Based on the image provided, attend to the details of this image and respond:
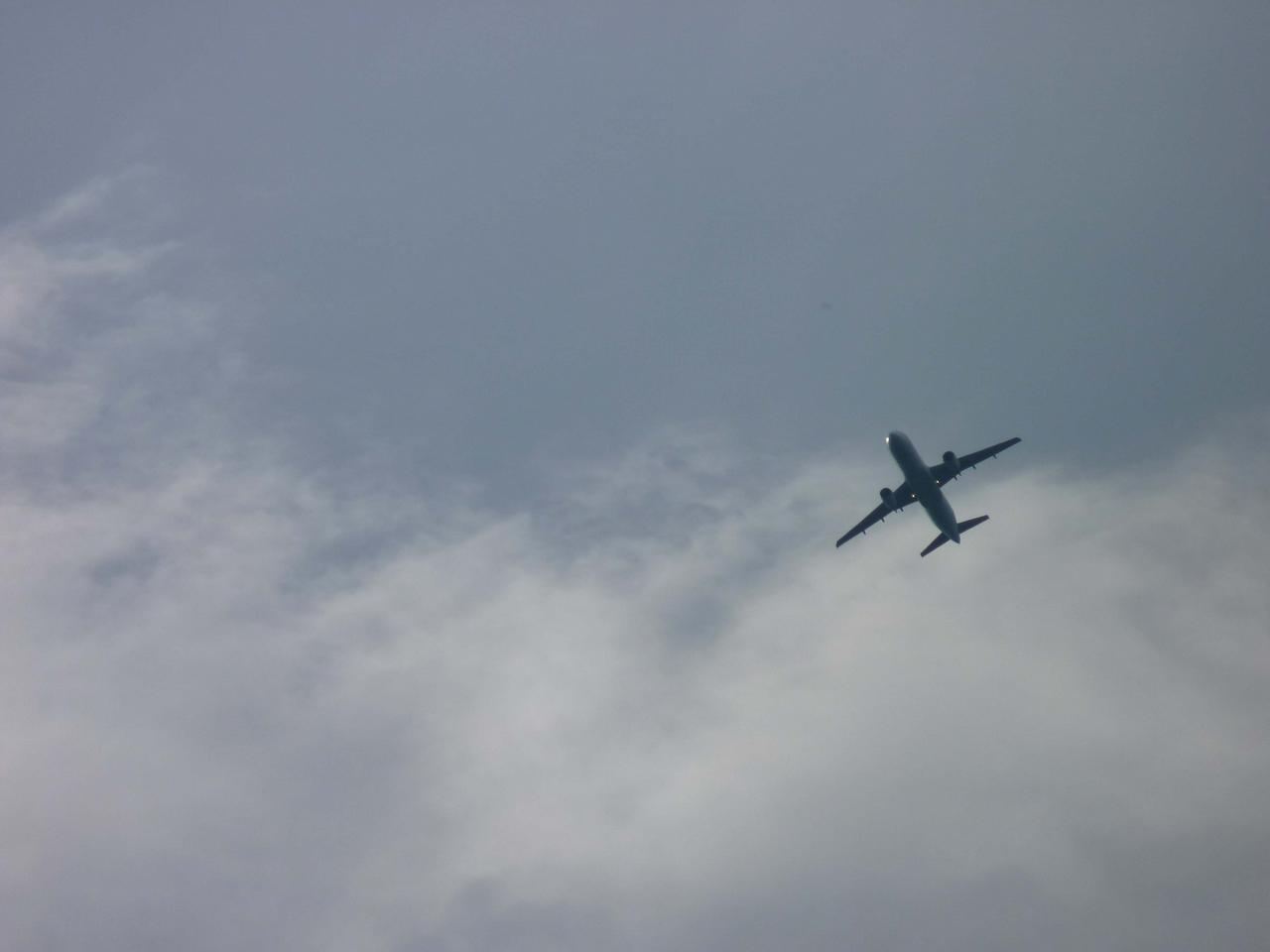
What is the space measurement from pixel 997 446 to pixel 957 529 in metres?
12.4

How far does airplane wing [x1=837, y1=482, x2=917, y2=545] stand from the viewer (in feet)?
501

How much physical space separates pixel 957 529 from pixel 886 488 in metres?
10.9

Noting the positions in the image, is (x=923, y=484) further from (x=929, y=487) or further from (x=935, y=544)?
(x=935, y=544)

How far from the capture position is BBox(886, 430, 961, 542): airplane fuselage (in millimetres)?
141625

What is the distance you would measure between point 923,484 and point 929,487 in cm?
102

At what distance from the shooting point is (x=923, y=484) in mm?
144125

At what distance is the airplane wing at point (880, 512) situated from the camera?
153 metres

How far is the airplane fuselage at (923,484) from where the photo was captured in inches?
5576

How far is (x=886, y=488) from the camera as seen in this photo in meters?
154

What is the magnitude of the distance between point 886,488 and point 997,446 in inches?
618

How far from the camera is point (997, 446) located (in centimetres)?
15038

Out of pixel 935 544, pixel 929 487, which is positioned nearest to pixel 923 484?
pixel 929 487

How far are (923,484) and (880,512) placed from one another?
14886mm

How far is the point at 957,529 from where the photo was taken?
151500 mm
